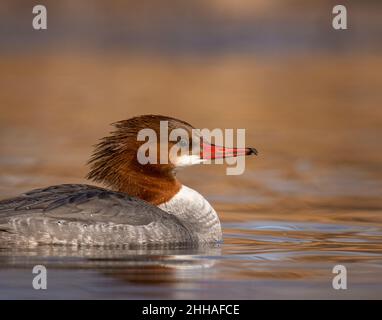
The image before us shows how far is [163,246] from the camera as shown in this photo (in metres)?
12.4

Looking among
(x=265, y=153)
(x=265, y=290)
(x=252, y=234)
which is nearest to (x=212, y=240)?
(x=252, y=234)

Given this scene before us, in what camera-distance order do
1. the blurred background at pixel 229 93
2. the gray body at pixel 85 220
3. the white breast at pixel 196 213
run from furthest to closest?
Answer: the blurred background at pixel 229 93 < the white breast at pixel 196 213 < the gray body at pixel 85 220

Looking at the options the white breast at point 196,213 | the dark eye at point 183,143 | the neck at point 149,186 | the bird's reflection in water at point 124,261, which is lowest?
the bird's reflection in water at point 124,261

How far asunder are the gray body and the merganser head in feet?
1.51

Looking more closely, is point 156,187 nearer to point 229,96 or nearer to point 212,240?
point 212,240

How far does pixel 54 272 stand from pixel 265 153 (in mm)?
7972

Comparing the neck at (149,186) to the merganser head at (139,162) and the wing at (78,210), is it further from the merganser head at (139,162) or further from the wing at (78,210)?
the wing at (78,210)

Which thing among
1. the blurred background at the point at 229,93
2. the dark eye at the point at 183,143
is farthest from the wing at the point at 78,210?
the blurred background at the point at 229,93

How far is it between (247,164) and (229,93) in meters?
7.34

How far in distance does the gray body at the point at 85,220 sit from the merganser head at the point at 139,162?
46cm

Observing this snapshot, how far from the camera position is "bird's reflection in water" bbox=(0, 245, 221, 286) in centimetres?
1102

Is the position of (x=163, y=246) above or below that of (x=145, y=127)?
below

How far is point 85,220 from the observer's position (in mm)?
12164

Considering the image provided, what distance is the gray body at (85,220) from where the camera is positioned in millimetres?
11992
